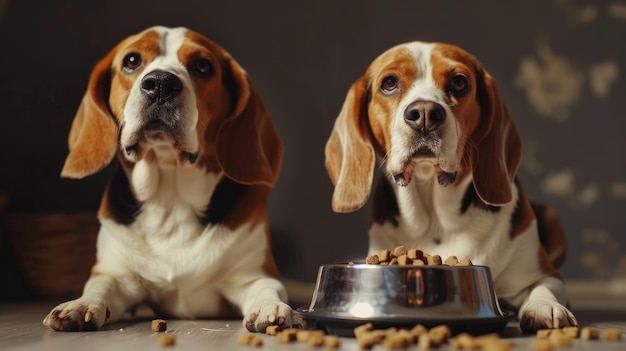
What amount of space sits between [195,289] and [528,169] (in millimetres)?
2389

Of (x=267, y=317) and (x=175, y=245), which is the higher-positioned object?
(x=175, y=245)

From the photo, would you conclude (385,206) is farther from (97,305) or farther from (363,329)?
(97,305)

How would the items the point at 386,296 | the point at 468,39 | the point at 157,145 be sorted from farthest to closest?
the point at 468,39 → the point at 157,145 → the point at 386,296

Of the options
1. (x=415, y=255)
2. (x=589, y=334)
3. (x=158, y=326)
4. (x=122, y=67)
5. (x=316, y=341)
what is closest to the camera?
(x=316, y=341)

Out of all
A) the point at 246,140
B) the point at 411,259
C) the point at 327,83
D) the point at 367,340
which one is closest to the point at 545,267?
the point at 411,259

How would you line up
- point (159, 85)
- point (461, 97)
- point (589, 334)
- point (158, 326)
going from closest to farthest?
1. point (589, 334)
2. point (158, 326)
3. point (159, 85)
4. point (461, 97)

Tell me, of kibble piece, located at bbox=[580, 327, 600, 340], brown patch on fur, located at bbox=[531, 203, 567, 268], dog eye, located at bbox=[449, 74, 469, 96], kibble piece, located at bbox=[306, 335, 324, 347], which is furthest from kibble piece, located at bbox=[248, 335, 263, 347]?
brown patch on fur, located at bbox=[531, 203, 567, 268]

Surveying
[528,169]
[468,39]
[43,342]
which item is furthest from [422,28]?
[43,342]

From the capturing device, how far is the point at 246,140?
287 centimetres

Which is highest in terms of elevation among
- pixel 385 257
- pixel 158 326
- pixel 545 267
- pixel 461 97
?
pixel 461 97

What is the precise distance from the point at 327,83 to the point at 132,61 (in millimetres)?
1792

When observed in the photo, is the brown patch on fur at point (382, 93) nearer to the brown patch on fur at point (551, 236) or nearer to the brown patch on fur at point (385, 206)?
the brown patch on fur at point (385, 206)

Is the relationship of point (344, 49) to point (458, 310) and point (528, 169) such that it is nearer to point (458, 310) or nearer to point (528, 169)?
point (528, 169)

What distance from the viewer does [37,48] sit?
4.39 metres
